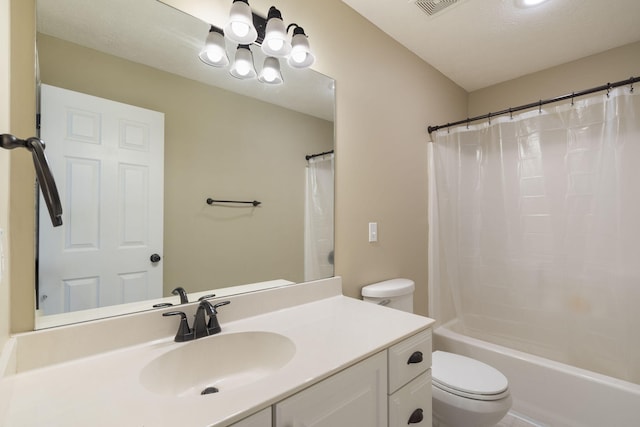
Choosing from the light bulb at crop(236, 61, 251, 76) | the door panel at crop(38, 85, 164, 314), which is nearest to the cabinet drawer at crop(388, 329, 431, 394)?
the door panel at crop(38, 85, 164, 314)

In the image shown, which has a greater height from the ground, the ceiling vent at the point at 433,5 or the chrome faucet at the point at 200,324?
the ceiling vent at the point at 433,5

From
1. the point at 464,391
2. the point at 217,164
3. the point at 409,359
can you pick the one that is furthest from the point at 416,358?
the point at 217,164

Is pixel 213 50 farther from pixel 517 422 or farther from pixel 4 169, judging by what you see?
pixel 517 422

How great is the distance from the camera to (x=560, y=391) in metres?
1.61

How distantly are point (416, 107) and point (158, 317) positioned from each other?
1.99 meters

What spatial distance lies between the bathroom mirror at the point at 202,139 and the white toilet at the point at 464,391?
0.67m

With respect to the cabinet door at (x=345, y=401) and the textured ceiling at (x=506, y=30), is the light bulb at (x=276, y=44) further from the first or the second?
the cabinet door at (x=345, y=401)

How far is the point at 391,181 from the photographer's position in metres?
1.80

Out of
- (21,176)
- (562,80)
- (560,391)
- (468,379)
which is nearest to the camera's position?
(21,176)

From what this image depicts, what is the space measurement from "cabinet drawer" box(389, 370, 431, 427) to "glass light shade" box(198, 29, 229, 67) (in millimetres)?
1422

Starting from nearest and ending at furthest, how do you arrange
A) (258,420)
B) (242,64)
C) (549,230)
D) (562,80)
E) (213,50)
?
(258,420) → (213,50) → (242,64) → (549,230) → (562,80)

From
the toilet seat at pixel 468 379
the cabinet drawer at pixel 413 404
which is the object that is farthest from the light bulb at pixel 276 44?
the toilet seat at pixel 468 379

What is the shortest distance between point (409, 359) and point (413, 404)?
0.18 metres

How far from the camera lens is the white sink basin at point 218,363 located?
0.83 metres
